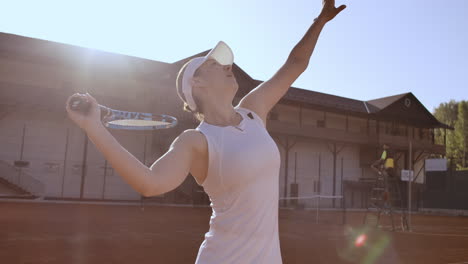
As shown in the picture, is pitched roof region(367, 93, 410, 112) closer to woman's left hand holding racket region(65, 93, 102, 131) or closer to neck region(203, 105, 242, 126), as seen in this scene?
neck region(203, 105, 242, 126)

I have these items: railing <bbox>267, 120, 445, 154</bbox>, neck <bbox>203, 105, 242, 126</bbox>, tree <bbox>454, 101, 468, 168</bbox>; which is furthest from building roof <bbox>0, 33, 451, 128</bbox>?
neck <bbox>203, 105, 242, 126</bbox>

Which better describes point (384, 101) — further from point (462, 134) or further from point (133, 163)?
point (133, 163)

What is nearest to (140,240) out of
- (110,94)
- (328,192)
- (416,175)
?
(110,94)

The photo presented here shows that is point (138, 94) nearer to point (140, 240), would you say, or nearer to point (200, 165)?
point (140, 240)

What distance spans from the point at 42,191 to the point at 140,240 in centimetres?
1728

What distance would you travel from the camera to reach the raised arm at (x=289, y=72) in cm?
240

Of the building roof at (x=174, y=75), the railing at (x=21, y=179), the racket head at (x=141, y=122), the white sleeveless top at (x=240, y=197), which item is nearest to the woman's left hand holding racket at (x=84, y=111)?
the white sleeveless top at (x=240, y=197)

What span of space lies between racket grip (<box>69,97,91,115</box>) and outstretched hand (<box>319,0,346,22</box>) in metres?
1.56

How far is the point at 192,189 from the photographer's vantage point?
30016mm

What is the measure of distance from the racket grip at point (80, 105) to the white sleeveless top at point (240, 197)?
1.65 feet

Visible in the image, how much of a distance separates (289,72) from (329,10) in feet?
1.45

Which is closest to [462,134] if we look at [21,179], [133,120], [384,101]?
[384,101]

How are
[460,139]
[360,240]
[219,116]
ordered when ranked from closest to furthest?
[219,116]
[360,240]
[460,139]

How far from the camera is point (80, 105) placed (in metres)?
1.53
